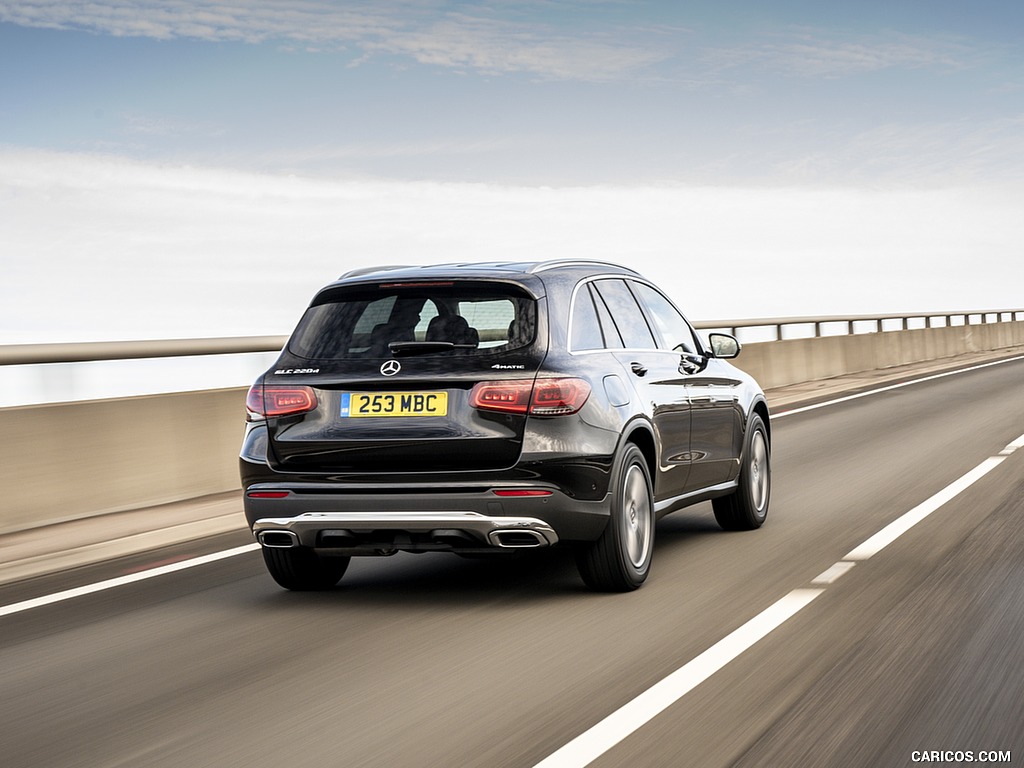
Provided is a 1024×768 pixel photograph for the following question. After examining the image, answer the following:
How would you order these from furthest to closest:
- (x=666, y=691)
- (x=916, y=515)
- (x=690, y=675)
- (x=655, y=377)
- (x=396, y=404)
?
(x=916, y=515)
(x=655, y=377)
(x=396, y=404)
(x=690, y=675)
(x=666, y=691)

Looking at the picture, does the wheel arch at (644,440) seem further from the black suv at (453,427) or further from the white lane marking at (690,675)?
the white lane marking at (690,675)

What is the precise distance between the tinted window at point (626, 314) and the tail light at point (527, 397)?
116 centimetres

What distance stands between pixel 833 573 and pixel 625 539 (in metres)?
1.26

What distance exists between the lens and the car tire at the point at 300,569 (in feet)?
26.3

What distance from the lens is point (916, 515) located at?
10180 millimetres

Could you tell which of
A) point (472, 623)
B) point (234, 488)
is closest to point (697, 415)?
point (472, 623)

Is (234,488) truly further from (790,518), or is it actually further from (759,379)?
(759,379)

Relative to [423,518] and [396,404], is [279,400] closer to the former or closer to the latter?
[396,404]

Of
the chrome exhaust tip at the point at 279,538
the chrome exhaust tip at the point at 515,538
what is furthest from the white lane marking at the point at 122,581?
the chrome exhaust tip at the point at 515,538

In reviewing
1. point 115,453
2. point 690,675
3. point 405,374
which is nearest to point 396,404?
point 405,374

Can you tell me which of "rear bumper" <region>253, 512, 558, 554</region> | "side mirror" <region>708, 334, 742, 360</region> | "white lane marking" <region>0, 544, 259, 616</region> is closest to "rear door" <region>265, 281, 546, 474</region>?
"rear bumper" <region>253, 512, 558, 554</region>

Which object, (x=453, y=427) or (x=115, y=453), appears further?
(x=115, y=453)

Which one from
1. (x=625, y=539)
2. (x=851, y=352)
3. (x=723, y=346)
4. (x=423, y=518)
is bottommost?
(x=851, y=352)

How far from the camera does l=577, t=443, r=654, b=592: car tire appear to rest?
7484mm
